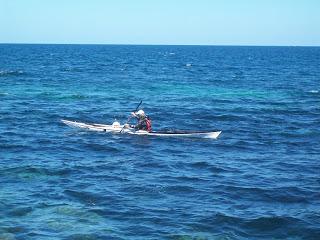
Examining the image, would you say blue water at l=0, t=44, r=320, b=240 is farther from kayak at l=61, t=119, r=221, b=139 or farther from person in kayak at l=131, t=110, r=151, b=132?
person in kayak at l=131, t=110, r=151, b=132

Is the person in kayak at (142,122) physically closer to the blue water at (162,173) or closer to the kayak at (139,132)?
the kayak at (139,132)

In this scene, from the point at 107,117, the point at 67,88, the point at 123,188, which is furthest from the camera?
the point at 67,88

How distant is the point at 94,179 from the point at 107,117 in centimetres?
1846

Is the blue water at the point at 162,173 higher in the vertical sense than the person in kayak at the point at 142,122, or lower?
lower

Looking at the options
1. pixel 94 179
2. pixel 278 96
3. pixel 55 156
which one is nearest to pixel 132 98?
pixel 278 96

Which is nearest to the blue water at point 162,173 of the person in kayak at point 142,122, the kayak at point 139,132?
the kayak at point 139,132

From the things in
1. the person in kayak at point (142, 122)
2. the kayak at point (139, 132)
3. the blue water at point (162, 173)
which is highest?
the person in kayak at point (142, 122)

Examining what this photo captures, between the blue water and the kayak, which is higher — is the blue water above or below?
below

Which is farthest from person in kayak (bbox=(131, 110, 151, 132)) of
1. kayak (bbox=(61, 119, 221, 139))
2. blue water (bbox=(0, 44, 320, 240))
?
blue water (bbox=(0, 44, 320, 240))

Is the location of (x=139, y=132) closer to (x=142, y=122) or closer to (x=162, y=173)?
(x=142, y=122)

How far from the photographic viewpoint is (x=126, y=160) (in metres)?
28.0

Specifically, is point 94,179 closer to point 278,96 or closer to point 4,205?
point 4,205

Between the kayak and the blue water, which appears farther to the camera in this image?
the kayak

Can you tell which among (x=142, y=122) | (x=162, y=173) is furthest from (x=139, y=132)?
(x=162, y=173)
